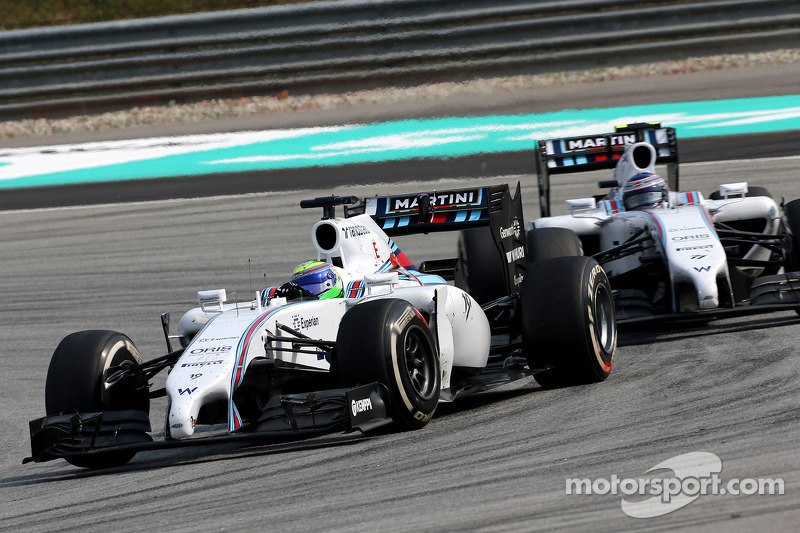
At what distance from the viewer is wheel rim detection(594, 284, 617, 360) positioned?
341 inches

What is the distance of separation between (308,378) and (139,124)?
1297 centimetres

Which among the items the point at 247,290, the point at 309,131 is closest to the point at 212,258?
the point at 247,290

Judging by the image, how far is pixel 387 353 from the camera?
6984mm

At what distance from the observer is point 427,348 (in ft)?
24.8

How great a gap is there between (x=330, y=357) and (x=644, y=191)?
5.10 meters

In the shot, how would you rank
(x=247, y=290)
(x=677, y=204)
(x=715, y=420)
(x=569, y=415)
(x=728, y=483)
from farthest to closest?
(x=247, y=290) → (x=677, y=204) → (x=569, y=415) → (x=715, y=420) → (x=728, y=483)

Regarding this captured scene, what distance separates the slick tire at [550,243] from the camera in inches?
429

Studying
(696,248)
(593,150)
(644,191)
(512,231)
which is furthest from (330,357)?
(593,150)

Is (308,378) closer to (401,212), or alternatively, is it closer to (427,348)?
(427,348)

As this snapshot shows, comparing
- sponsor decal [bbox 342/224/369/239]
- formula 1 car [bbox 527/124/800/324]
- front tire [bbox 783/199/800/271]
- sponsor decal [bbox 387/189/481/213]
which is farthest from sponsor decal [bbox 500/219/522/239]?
front tire [bbox 783/199/800/271]

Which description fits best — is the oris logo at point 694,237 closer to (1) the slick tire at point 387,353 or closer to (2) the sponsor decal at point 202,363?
(1) the slick tire at point 387,353

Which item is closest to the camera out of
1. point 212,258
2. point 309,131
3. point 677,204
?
point 677,204

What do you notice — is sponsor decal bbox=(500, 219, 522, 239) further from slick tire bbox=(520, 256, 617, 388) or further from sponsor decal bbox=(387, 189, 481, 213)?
slick tire bbox=(520, 256, 617, 388)

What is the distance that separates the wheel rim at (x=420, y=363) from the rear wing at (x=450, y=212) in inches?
82.3
